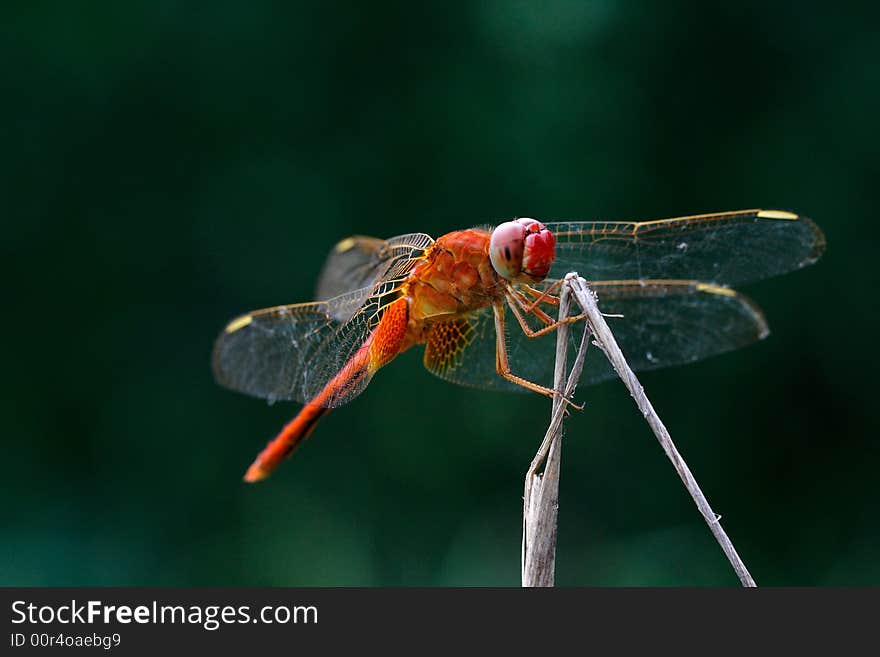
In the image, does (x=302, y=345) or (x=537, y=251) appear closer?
(x=537, y=251)

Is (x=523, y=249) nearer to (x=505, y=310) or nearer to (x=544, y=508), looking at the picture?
(x=505, y=310)

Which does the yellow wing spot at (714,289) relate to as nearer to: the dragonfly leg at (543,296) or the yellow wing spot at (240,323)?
the dragonfly leg at (543,296)

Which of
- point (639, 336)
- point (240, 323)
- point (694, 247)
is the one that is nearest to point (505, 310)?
point (639, 336)

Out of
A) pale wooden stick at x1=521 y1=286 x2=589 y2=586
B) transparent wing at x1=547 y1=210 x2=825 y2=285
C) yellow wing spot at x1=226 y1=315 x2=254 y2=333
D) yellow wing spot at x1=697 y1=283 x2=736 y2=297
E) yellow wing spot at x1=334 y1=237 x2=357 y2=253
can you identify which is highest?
yellow wing spot at x1=334 y1=237 x2=357 y2=253

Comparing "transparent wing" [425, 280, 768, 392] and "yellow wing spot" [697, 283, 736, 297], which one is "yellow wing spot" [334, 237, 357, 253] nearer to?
"transparent wing" [425, 280, 768, 392]

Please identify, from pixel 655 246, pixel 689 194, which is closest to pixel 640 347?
pixel 655 246

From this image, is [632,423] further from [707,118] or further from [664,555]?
[707,118]

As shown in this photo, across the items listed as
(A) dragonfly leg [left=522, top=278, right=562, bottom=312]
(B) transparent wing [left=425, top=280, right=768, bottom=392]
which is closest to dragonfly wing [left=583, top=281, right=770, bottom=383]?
(B) transparent wing [left=425, top=280, right=768, bottom=392]
